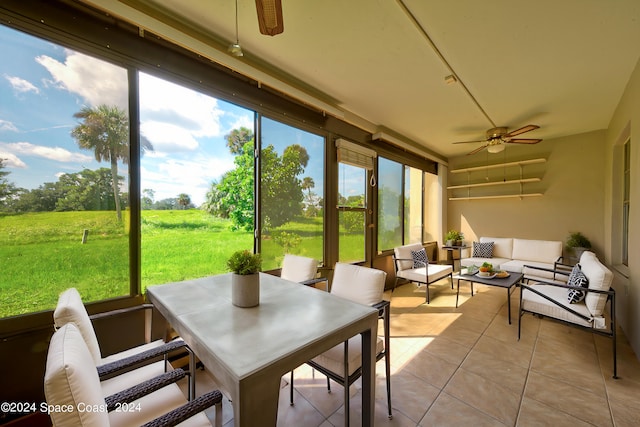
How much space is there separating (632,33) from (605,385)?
2705 millimetres

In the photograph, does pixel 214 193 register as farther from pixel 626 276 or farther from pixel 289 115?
pixel 626 276

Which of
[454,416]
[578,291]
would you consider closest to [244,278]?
[454,416]

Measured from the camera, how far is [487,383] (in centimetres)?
190

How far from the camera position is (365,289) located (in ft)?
5.83

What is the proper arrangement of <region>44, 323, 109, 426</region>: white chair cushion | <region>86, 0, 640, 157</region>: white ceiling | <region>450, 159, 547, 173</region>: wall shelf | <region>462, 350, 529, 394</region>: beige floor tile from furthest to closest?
1. <region>450, 159, 547, 173</region>: wall shelf
2. <region>462, 350, 529, 394</region>: beige floor tile
3. <region>86, 0, 640, 157</region>: white ceiling
4. <region>44, 323, 109, 426</region>: white chair cushion

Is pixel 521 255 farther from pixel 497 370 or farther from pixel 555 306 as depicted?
pixel 497 370

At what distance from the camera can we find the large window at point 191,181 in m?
1.98

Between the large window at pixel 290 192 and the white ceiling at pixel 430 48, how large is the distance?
0.54 meters

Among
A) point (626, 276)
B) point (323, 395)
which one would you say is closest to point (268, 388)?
point (323, 395)

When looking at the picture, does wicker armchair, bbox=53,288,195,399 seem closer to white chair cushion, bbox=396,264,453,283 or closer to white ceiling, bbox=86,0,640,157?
white ceiling, bbox=86,0,640,157

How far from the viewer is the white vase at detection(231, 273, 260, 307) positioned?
54.6 inches

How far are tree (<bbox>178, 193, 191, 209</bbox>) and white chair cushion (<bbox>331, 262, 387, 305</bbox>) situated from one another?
1448mm

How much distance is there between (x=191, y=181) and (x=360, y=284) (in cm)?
173

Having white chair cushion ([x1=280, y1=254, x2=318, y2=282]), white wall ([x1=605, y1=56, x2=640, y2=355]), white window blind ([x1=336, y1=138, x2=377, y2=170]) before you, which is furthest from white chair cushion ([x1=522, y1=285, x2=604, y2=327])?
white window blind ([x1=336, y1=138, x2=377, y2=170])
